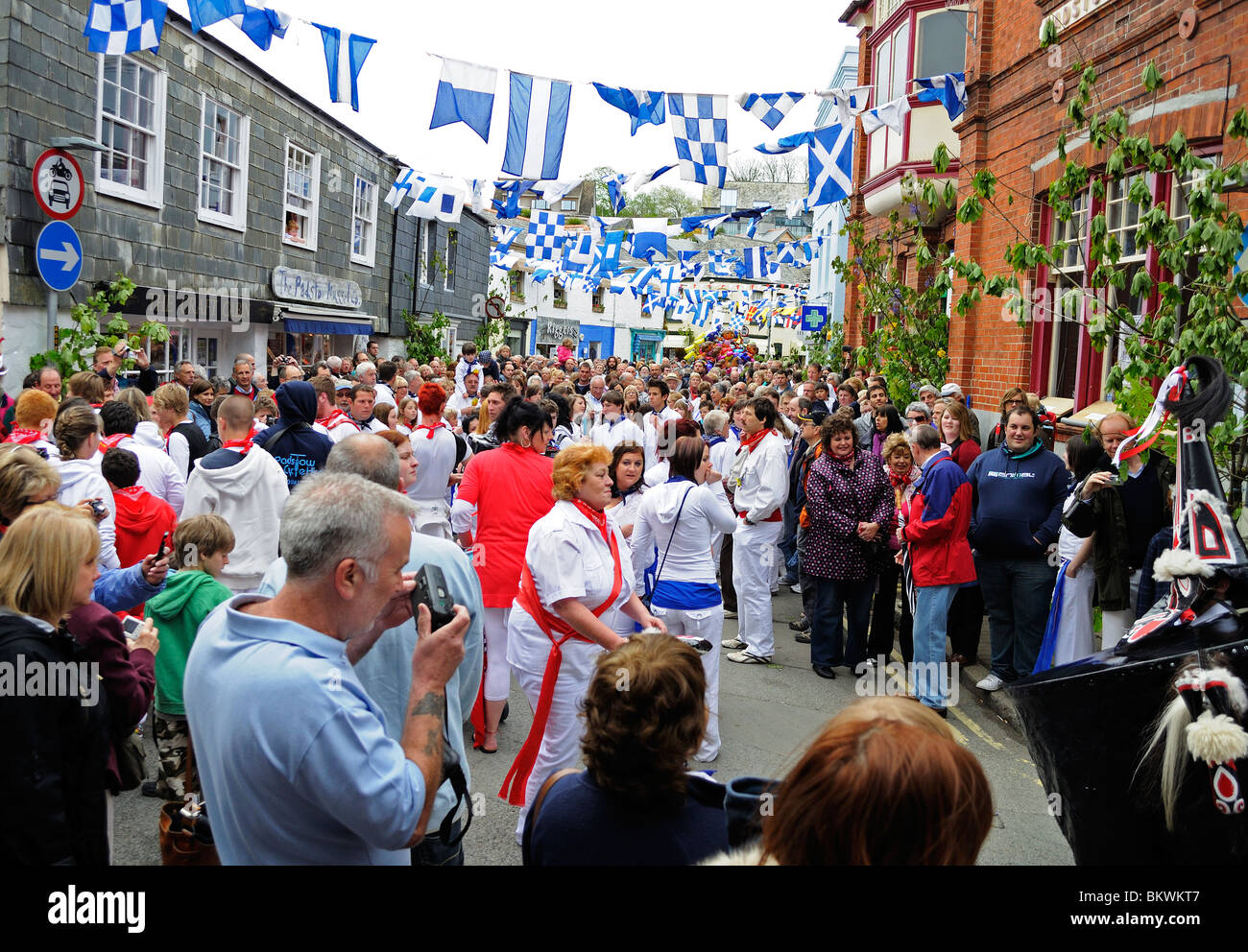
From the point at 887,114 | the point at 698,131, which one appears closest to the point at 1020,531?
the point at 698,131

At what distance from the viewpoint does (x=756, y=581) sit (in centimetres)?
796

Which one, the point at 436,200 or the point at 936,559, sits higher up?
the point at 436,200

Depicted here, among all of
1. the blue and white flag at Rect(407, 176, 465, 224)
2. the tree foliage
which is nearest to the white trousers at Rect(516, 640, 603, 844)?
the tree foliage

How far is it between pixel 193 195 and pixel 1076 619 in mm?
12964

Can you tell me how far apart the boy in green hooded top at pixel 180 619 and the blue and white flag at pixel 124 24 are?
589 centimetres

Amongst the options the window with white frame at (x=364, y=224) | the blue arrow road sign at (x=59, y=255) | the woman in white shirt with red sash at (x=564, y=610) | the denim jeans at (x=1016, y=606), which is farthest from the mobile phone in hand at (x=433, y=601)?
the window with white frame at (x=364, y=224)

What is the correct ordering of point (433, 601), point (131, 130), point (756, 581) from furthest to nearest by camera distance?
point (131, 130) < point (756, 581) < point (433, 601)

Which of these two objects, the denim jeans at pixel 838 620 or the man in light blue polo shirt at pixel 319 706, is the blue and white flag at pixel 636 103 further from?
the man in light blue polo shirt at pixel 319 706

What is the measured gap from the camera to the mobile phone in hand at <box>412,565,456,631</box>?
2.33 meters

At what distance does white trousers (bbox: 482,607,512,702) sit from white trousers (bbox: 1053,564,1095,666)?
3531mm

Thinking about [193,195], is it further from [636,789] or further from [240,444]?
[636,789]

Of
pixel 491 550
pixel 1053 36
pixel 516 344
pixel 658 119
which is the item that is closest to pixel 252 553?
pixel 491 550

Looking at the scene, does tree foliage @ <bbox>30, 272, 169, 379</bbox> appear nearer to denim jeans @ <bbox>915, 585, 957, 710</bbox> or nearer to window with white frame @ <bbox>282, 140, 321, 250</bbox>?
window with white frame @ <bbox>282, 140, 321, 250</bbox>

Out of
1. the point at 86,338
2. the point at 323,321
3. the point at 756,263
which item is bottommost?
the point at 86,338
